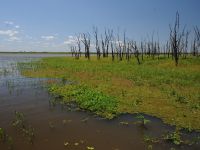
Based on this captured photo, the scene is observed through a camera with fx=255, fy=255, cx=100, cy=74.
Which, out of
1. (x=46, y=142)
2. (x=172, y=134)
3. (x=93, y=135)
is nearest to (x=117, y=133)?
(x=93, y=135)

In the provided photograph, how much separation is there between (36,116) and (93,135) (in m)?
3.40

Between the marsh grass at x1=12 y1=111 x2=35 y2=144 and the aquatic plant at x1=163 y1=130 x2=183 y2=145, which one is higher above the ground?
the marsh grass at x1=12 y1=111 x2=35 y2=144

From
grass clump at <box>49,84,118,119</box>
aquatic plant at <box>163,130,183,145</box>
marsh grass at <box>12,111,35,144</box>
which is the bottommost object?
aquatic plant at <box>163,130,183,145</box>

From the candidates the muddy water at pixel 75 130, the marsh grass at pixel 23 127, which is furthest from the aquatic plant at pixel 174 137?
the marsh grass at pixel 23 127

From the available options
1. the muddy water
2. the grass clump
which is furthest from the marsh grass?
the grass clump

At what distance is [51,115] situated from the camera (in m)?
11.4

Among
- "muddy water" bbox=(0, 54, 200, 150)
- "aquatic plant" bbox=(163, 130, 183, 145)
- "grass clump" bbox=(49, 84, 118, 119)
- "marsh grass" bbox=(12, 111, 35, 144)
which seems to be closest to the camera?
"muddy water" bbox=(0, 54, 200, 150)

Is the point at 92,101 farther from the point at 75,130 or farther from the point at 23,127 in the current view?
the point at 23,127

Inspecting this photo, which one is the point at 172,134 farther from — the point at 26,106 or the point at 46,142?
the point at 26,106

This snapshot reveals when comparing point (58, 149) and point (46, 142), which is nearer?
point (58, 149)

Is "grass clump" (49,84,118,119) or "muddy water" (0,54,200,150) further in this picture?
"grass clump" (49,84,118,119)

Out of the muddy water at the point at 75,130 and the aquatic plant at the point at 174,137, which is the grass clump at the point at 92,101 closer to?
the muddy water at the point at 75,130

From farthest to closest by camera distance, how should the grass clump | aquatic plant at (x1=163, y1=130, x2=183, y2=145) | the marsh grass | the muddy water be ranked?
the grass clump, the marsh grass, aquatic plant at (x1=163, y1=130, x2=183, y2=145), the muddy water

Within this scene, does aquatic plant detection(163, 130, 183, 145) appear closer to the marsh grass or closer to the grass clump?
the grass clump
